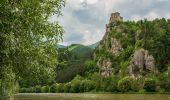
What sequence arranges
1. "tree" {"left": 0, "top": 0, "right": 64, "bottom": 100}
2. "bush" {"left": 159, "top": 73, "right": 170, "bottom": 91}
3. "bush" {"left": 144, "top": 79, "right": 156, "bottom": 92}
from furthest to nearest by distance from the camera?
1. "bush" {"left": 144, "top": 79, "right": 156, "bottom": 92}
2. "bush" {"left": 159, "top": 73, "right": 170, "bottom": 91}
3. "tree" {"left": 0, "top": 0, "right": 64, "bottom": 100}

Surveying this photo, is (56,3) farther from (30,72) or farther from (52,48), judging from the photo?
(30,72)

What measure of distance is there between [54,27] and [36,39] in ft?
5.68

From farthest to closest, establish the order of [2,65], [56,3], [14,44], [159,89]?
[159,89]
[56,3]
[2,65]
[14,44]

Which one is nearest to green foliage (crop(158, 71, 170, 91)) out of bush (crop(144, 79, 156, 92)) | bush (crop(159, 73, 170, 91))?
bush (crop(159, 73, 170, 91))

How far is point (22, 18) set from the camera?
2714cm

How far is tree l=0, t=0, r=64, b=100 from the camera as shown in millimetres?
26219

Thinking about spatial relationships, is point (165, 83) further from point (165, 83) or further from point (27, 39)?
point (27, 39)

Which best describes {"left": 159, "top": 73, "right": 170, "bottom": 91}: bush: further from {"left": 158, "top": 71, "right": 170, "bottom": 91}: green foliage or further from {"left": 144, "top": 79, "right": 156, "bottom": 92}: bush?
{"left": 144, "top": 79, "right": 156, "bottom": 92}: bush

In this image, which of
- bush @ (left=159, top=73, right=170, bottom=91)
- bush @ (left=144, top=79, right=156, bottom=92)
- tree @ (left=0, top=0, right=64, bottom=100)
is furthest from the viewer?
bush @ (left=144, top=79, right=156, bottom=92)

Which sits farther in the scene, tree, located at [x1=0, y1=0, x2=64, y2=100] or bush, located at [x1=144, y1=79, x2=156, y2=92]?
bush, located at [x1=144, y1=79, x2=156, y2=92]

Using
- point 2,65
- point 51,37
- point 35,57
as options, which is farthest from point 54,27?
point 2,65

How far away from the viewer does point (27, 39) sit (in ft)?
93.5

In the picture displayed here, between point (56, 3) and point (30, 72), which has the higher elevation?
point (56, 3)

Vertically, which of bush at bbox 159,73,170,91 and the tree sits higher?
the tree
